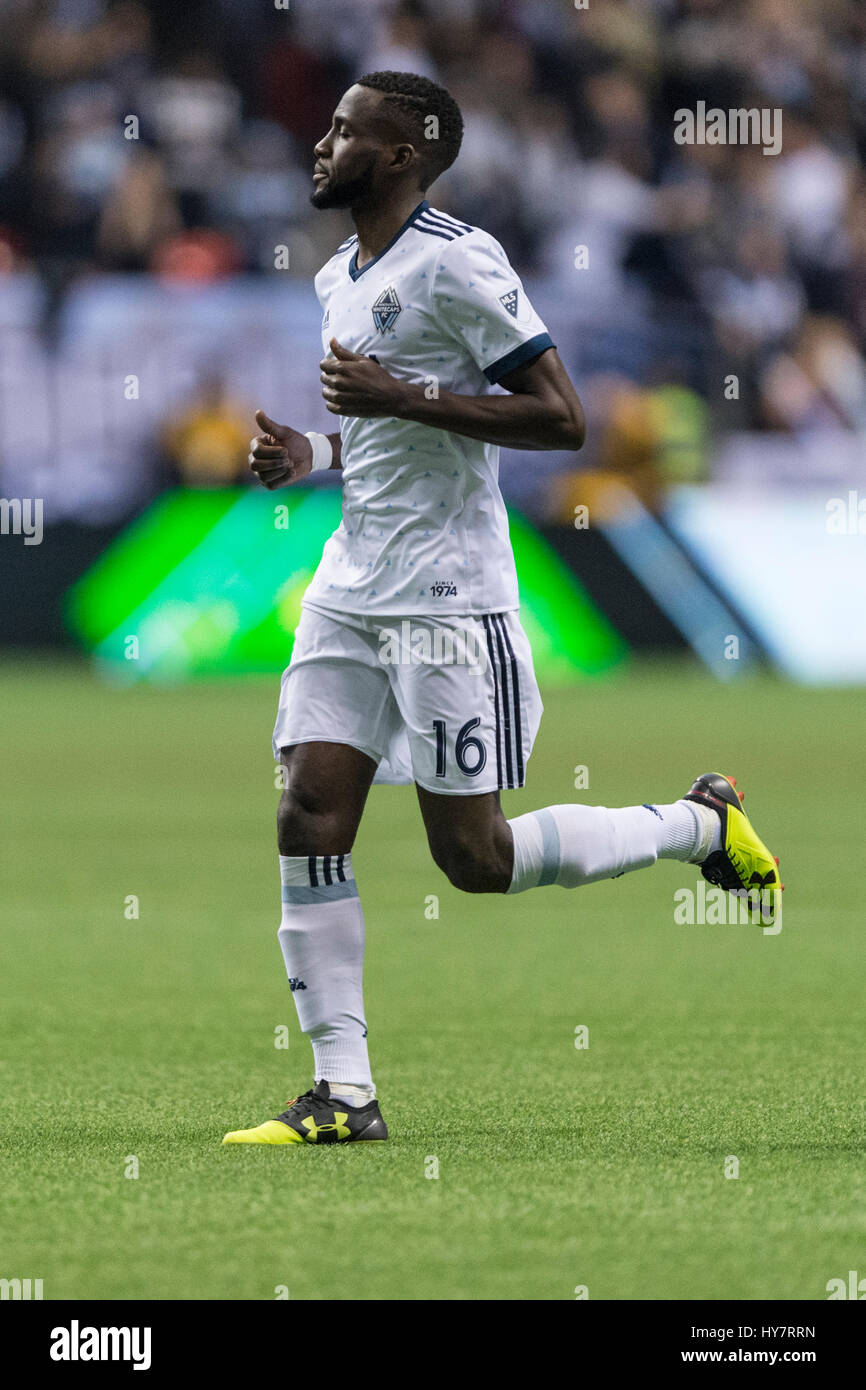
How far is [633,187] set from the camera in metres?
20.6

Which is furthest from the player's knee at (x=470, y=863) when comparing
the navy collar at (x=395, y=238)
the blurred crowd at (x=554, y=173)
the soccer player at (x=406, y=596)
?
the blurred crowd at (x=554, y=173)

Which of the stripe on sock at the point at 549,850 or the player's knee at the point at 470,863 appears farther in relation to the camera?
the stripe on sock at the point at 549,850

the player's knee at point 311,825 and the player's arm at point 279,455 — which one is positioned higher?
the player's arm at point 279,455

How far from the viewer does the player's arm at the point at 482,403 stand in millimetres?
4902

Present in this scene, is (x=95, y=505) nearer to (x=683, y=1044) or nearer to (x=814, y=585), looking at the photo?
(x=814, y=585)

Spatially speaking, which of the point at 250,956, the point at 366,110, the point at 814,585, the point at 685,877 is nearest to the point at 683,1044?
the point at 250,956

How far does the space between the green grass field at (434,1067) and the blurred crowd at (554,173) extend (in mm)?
6445

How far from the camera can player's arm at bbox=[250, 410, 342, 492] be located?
532 centimetres

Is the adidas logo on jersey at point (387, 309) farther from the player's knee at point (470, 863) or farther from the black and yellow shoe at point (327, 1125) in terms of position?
the black and yellow shoe at point (327, 1125)

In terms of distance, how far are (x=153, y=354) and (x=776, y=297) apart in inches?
220

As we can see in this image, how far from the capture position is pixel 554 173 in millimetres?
20484

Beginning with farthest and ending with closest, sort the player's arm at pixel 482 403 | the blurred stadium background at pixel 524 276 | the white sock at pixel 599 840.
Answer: the blurred stadium background at pixel 524 276 < the white sock at pixel 599 840 < the player's arm at pixel 482 403

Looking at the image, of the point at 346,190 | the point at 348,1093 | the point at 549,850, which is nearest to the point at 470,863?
the point at 549,850

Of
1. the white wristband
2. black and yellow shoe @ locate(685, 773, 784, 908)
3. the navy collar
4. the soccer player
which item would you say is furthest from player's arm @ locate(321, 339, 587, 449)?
black and yellow shoe @ locate(685, 773, 784, 908)
